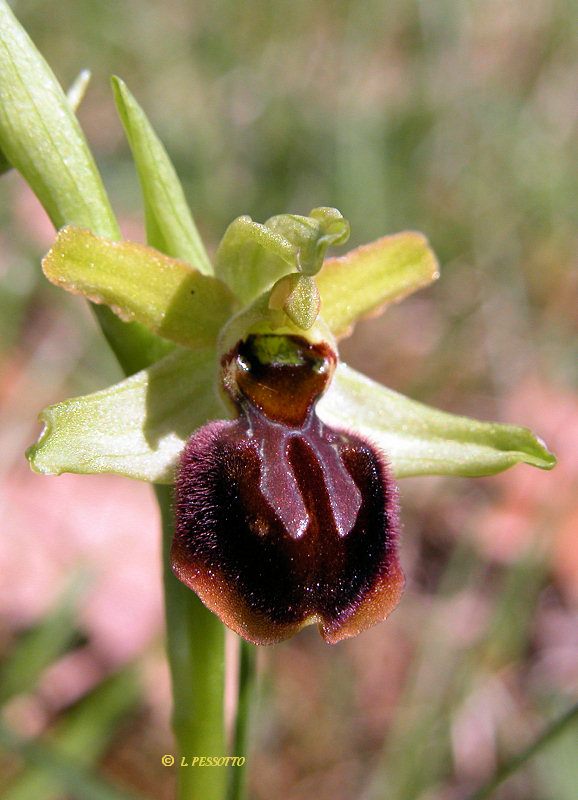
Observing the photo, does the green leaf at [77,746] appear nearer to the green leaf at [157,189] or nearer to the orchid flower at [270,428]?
the orchid flower at [270,428]

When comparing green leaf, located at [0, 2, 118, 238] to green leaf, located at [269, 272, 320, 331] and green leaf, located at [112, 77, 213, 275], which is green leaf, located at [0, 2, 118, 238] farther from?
green leaf, located at [269, 272, 320, 331]

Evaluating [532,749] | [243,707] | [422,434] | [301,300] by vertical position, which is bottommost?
[532,749]

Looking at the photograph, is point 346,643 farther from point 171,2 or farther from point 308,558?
point 171,2

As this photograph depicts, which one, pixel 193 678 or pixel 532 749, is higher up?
pixel 193 678

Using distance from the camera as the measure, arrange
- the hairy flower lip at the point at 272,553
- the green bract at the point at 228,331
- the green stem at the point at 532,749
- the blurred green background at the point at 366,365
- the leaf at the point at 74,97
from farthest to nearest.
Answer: the blurred green background at the point at 366,365
the green stem at the point at 532,749
the leaf at the point at 74,97
the green bract at the point at 228,331
the hairy flower lip at the point at 272,553

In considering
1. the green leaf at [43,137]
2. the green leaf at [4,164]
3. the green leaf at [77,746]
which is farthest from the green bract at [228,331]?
the green leaf at [77,746]

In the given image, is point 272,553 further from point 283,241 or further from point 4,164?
point 4,164

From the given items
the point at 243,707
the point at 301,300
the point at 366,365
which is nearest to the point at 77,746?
the point at 243,707
